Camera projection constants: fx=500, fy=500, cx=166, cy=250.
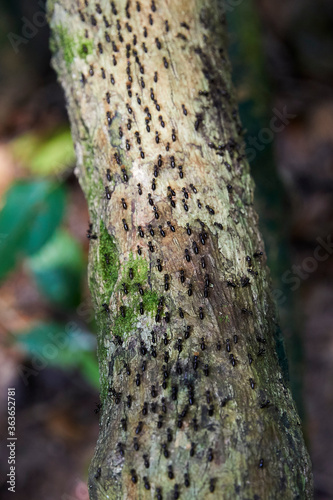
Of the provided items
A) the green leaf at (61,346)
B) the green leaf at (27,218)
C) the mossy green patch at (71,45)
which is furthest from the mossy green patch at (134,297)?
the green leaf at (61,346)

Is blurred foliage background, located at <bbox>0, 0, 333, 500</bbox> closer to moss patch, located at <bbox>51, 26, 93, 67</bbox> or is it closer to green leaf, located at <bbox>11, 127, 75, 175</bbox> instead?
green leaf, located at <bbox>11, 127, 75, 175</bbox>

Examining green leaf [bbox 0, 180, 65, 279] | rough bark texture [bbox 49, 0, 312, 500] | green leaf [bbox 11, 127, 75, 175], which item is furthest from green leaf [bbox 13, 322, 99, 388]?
rough bark texture [bbox 49, 0, 312, 500]

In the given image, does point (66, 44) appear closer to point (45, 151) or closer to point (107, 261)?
point (107, 261)

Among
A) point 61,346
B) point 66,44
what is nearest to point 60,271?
point 61,346

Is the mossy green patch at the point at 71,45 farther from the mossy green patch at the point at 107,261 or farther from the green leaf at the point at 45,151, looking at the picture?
the green leaf at the point at 45,151

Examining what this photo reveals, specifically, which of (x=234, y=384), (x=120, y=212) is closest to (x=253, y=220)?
(x=120, y=212)

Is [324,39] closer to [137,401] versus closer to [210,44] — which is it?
[210,44]
